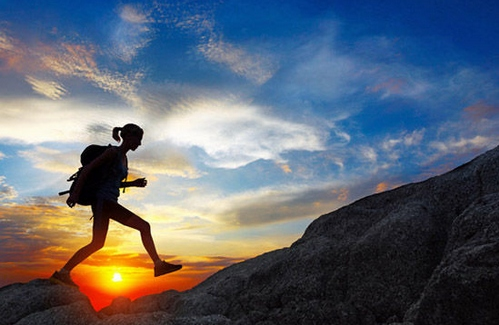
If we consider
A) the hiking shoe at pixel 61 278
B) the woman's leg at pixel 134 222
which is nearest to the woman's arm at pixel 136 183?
the woman's leg at pixel 134 222

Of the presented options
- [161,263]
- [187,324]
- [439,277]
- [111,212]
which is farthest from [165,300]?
[439,277]

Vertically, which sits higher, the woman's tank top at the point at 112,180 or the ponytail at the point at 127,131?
the ponytail at the point at 127,131

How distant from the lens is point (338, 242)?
39.4ft

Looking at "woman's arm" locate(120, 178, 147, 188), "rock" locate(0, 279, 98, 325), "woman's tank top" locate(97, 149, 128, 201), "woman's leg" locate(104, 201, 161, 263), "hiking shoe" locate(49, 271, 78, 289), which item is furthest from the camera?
"woman's arm" locate(120, 178, 147, 188)

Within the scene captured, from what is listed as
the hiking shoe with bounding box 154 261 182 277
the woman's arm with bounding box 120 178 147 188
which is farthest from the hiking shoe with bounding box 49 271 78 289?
the woman's arm with bounding box 120 178 147 188

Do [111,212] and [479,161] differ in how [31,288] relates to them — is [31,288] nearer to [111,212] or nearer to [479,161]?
[111,212]

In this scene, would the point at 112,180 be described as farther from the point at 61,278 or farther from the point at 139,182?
the point at 61,278

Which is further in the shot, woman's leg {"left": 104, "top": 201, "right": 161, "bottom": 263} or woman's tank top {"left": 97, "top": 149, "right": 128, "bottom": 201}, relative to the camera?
woman's leg {"left": 104, "top": 201, "right": 161, "bottom": 263}

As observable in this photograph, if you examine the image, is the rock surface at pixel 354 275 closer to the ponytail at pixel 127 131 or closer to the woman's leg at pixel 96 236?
the woman's leg at pixel 96 236

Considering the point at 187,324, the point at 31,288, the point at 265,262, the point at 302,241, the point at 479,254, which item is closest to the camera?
the point at 479,254

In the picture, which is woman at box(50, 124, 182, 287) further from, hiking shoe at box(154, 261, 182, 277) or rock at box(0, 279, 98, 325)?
rock at box(0, 279, 98, 325)

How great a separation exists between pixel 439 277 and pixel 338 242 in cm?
468

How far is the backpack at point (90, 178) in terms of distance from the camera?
10.8m

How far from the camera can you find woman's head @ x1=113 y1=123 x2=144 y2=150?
1109 centimetres
